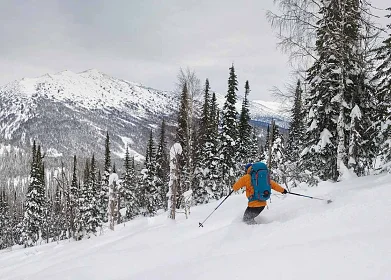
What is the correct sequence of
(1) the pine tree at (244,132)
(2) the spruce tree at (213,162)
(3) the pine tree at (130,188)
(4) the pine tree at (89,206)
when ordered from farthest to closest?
1. (3) the pine tree at (130,188)
2. (4) the pine tree at (89,206)
3. (1) the pine tree at (244,132)
4. (2) the spruce tree at (213,162)

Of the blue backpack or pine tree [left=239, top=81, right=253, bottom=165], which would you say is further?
pine tree [left=239, top=81, right=253, bottom=165]

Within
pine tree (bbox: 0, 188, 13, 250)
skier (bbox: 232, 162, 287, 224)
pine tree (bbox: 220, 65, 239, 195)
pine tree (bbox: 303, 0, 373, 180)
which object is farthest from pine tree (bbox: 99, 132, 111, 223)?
skier (bbox: 232, 162, 287, 224)

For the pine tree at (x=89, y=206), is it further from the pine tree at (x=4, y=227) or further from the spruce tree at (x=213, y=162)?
the pine tree at (x=4, y=227)

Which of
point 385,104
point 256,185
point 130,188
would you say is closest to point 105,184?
point 130,188

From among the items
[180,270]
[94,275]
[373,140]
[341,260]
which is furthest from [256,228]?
[373,140]

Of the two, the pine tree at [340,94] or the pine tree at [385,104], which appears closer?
the pine tree at [385,104]

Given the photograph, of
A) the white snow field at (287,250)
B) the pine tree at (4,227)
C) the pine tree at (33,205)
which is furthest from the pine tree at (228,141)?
the pine tree at (4,227)

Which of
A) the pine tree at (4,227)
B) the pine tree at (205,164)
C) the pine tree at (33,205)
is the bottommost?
the pine tree at (4,227)

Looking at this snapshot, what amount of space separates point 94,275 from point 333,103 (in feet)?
34.1

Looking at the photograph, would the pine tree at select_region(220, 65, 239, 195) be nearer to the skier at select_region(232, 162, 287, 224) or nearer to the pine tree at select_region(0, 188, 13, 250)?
the skier at select_region(232, 162, 287, 224)

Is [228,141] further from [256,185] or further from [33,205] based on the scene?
[33,205]

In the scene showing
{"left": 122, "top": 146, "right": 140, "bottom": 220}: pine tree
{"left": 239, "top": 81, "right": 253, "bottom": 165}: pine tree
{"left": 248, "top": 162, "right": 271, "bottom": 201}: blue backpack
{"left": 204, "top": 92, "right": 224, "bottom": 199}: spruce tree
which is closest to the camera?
{"left": 248, "top": 162, "right": 271, "bottom": 201}: blue backpack

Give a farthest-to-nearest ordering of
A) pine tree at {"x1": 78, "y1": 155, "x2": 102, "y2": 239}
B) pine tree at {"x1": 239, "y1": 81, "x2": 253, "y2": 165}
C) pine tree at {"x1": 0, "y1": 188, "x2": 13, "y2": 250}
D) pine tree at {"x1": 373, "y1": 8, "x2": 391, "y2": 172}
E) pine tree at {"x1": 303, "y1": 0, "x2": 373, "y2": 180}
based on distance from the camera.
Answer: pine tree at {"x1": 0, "y1": 188, "x2": 13, "y2": 250}, pine tree at {"x1": 78, "y1": 155, "x2": 102, "y2": 239}, pine tree at {"x1": 239, "y1": 81, "x2": 253, "y2": 165}, pine tree at {"x1": 303, "y1": 0, "x2": 373, "y2": 180}, pine tree at {"x1": 373, "y1": 8, "x2": 391, "y2": 172}

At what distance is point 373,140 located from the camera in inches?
482
